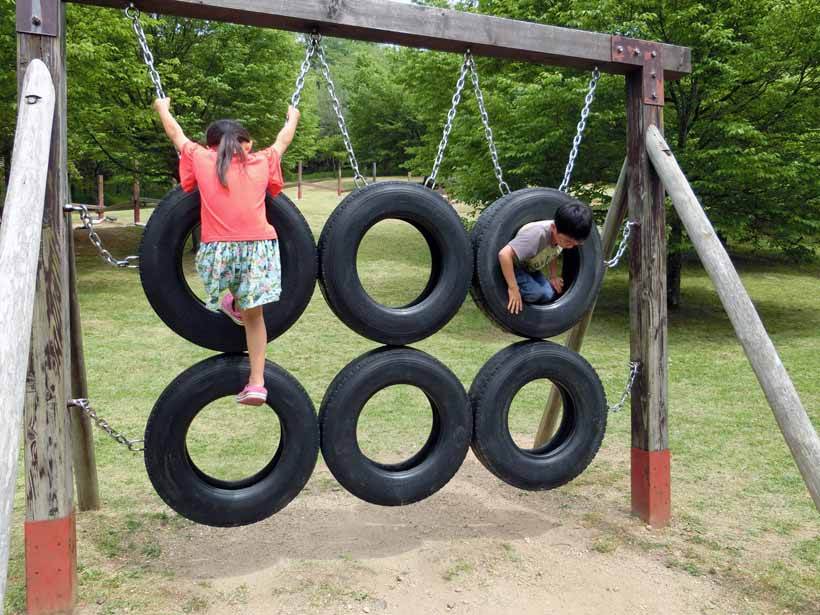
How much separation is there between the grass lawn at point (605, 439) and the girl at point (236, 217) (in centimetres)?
144

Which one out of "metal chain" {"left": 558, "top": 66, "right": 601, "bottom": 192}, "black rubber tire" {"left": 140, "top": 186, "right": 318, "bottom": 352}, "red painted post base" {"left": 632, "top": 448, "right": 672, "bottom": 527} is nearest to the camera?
"black rubber tire" {"left": 140, "top": 186, "right": 318, "bottom": 352}

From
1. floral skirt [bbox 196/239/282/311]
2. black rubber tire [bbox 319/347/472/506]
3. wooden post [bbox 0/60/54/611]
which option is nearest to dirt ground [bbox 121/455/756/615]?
black rubber tire [bbox 319/347/472/506]

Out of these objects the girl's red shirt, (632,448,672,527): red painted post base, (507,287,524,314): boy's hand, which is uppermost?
the girl's red shirt

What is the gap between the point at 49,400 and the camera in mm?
3123

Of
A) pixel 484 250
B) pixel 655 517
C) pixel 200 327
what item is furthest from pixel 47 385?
pixel 655 517

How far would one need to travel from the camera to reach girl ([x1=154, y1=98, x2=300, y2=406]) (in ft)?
9.98

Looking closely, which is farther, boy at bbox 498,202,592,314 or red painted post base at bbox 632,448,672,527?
red painted post base at bbox 632,448,672,527

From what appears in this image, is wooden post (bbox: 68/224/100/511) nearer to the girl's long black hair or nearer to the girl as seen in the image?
the girl

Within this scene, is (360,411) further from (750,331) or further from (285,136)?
(750,331)

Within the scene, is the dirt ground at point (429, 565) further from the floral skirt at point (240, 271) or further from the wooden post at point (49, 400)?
the floral skirt at point (240, 271)

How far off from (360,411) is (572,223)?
1.41m

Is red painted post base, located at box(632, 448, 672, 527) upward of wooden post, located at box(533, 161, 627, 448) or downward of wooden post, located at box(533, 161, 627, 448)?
downward

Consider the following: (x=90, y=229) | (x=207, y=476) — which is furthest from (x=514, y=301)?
(x=90, y=229)

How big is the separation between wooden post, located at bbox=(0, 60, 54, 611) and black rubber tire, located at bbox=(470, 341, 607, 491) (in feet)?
7.22
